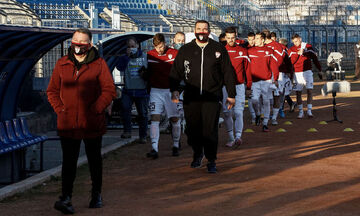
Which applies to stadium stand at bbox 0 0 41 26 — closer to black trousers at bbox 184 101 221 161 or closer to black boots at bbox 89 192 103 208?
black trousers at bbox 184 101 221 161

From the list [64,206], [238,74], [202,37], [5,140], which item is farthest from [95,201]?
[238,74]

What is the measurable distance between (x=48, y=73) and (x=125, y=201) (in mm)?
8694

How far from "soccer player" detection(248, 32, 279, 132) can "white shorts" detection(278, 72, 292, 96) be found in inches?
93.6

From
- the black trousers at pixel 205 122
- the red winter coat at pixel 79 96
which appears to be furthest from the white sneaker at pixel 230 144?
the red winter coat at pixel 79 96

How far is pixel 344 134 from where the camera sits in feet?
Result: 49.8

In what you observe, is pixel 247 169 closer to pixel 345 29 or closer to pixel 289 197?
pixel 289 197

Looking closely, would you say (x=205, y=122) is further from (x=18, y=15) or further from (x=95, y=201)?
(x=18, y=15)

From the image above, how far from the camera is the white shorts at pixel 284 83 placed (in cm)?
1833

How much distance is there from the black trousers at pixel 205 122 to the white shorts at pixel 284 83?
8228mm

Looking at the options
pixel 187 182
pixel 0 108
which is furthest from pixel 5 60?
pixel 187 182

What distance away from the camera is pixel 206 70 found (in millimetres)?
10133

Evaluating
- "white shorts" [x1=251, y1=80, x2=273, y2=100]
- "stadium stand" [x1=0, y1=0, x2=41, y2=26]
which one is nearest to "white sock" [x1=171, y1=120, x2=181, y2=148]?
"white shorts" [x1=251, y1=80, x2=273, y2=100]

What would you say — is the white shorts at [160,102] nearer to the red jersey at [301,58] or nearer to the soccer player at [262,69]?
the soccer player at [262,69]

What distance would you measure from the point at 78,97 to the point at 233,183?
268 cm
